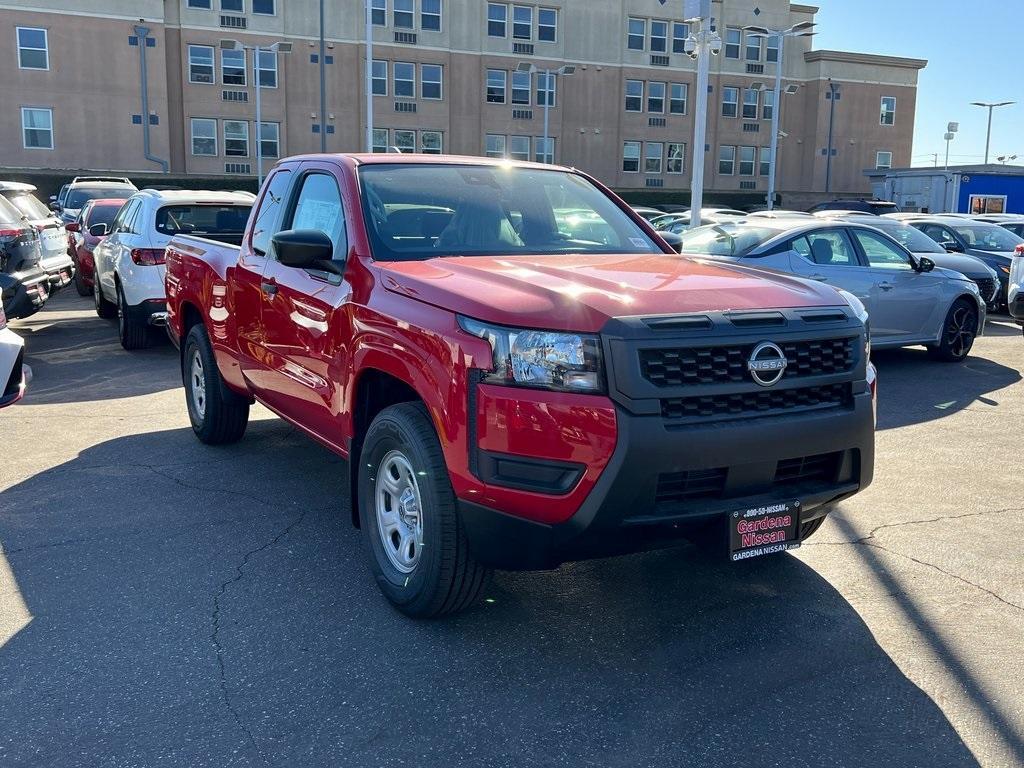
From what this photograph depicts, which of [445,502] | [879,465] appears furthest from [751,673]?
[879,465]

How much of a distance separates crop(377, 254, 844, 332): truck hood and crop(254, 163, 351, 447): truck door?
0.50 metres

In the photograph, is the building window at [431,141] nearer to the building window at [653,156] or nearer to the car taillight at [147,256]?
the building window at [653,156]

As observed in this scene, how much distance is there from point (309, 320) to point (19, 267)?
7020 millimetres

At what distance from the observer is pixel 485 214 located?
503cm

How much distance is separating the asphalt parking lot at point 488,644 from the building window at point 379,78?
143ft

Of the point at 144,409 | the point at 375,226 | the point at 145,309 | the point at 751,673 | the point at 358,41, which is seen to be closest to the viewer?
the point at 751,673

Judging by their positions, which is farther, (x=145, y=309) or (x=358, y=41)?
(x=358, y=41)

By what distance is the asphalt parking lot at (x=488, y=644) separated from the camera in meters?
3.24

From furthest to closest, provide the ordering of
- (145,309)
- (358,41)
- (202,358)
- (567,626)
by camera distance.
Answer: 1. (358,41)
2. (145,309)
3. (202,358)
4. (567,626)

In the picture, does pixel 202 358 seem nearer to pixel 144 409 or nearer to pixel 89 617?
pixel 144 409

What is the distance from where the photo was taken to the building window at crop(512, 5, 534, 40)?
49719 mm

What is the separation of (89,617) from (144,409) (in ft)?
15.0

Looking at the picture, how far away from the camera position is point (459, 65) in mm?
48875

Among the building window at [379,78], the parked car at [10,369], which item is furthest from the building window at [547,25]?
the parked car at [10,369]
